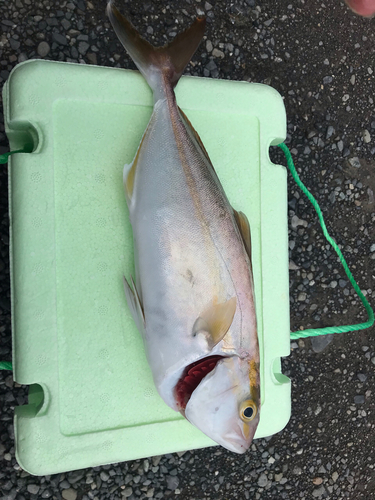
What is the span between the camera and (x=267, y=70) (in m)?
2.17

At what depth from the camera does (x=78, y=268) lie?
4.74 ft

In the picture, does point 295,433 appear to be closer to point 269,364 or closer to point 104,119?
point 269,364

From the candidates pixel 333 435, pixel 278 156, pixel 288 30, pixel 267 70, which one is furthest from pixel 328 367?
pixel 288 30

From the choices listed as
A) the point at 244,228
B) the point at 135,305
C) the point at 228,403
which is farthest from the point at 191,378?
the point at 244,228

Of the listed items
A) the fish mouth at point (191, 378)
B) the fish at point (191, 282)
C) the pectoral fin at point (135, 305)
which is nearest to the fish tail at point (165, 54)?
the fish at point (191, 282)

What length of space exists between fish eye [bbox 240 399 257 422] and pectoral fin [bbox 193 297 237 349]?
0.23 meters

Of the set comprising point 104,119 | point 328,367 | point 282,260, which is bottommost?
point 328,367

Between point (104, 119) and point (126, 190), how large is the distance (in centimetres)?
28

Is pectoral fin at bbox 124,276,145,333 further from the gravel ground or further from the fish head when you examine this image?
the gravel ground

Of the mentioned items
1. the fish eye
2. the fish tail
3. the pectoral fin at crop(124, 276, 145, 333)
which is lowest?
the fish eye

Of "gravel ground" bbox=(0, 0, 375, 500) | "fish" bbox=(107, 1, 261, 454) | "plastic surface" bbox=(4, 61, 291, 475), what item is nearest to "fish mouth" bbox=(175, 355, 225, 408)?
"fish" bbox=(107, 1, 261, 454)

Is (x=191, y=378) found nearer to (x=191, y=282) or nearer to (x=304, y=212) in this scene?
(x=191, y=282)

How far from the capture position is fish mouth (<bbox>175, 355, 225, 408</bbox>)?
1348mm

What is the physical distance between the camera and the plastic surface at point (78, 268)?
1394 mm
